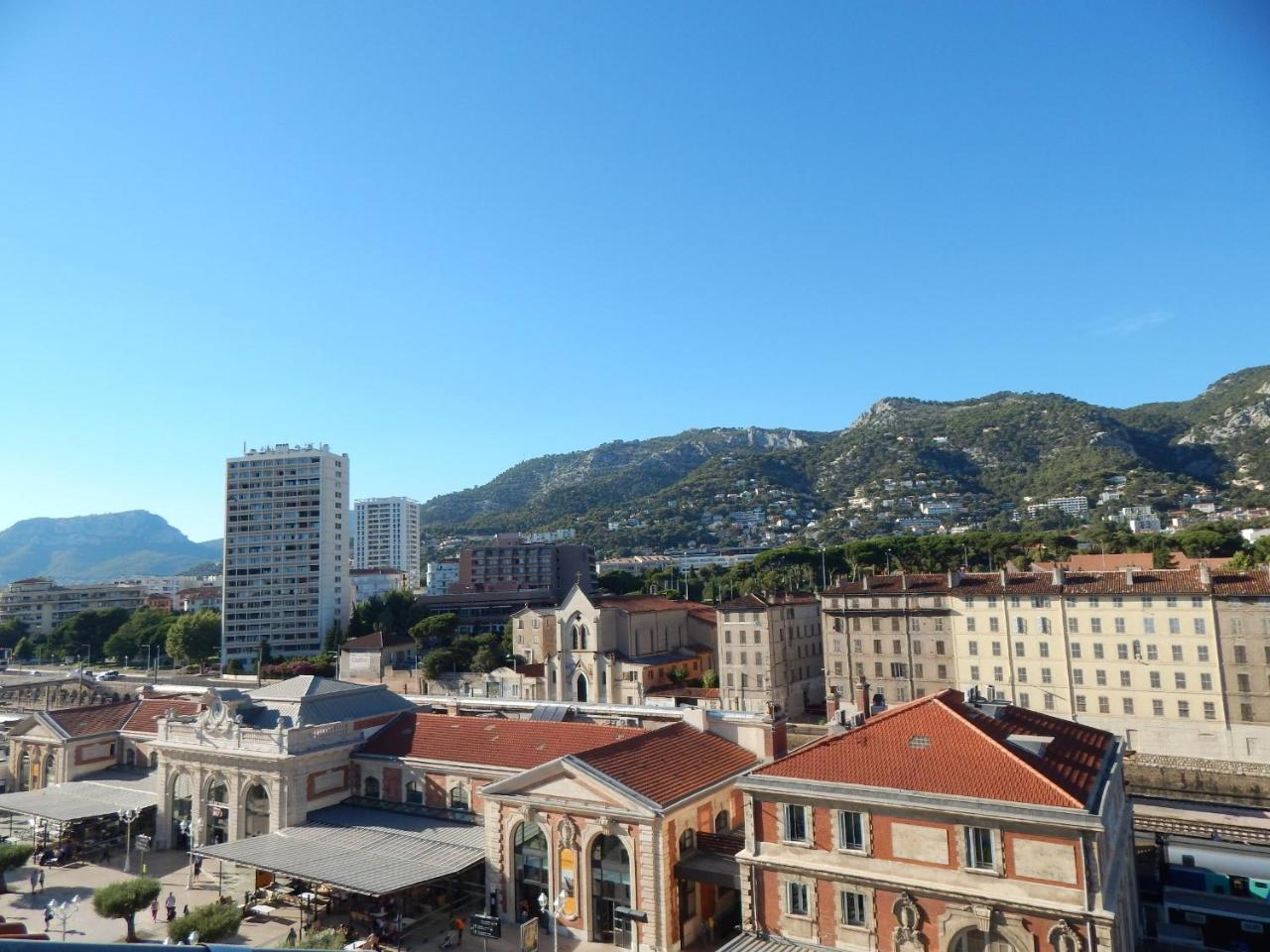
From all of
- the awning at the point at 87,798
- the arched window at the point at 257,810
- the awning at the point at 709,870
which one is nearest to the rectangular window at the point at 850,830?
the awning at the point at 709,870

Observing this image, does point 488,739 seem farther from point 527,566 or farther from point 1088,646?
point 527,566

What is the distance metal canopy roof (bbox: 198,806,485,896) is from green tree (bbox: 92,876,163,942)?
2.50 meters

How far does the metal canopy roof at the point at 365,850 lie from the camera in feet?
102

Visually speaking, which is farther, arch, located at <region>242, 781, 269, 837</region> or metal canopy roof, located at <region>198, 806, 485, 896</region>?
arch, located at <region>242, 781, 269, 837</region>

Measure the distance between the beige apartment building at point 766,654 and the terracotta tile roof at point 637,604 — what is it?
12.3 metres

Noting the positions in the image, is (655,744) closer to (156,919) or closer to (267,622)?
(156,919)

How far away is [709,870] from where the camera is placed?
94.9ft

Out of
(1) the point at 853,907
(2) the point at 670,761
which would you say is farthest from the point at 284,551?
(1) the point at 853,907

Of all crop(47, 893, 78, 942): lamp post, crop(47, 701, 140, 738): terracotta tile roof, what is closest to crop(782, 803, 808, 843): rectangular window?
crop(47, 893, 78, 942): lamp post

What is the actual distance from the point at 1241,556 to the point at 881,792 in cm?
7814

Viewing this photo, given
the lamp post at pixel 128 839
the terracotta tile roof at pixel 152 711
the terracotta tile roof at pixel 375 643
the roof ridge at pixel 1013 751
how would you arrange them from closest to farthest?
the roof ridge at pixel 1013 751
the lamp post at pixel 128 839
the terracotta tile roof at pixel 152 711
the terracotta tile roof at pixel 375 643

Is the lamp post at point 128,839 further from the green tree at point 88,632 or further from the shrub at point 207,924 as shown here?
the green tree at point 88,632

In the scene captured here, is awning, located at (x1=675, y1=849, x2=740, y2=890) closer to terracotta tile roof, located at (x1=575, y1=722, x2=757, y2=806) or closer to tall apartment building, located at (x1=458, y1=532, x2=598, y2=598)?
terracotta tile roof, located at (x1=575, y1=722, x2=757, y2=806)

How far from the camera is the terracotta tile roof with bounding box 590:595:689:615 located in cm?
8750
